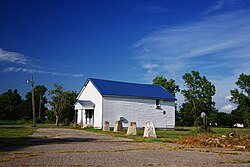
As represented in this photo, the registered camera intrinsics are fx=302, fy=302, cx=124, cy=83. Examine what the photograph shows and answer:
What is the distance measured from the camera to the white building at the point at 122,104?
37406 millimetres

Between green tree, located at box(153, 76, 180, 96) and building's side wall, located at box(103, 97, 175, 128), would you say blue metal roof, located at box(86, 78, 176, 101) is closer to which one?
building's side wall, located at box(103, 97, 175, 128)

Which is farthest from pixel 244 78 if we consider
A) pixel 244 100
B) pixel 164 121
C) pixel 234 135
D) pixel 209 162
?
pixel 209 162

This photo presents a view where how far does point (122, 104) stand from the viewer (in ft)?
126

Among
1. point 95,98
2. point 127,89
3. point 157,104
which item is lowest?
point 157,104

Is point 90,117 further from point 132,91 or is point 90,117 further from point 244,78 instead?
point 244,78

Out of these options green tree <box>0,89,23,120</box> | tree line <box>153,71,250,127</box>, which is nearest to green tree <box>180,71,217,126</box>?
tree line <box>153,71,250,127</box>

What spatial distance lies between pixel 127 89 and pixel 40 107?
176 ft

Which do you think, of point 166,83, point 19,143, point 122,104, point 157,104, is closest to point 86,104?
point 122,104

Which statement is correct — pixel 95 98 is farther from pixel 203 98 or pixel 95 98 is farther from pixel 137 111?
pixel 203 98

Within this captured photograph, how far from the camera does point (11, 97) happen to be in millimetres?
93375

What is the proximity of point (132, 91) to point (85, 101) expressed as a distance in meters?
6.47

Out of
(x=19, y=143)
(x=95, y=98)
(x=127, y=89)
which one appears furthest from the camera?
(x=127, y=89)

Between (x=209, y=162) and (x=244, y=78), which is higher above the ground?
(x=244, y=78)

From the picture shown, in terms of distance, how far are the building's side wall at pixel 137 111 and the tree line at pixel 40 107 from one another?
13752 mm
